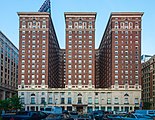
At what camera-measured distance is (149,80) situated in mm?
141250

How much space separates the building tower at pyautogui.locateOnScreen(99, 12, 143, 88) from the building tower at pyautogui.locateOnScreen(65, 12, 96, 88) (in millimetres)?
9150

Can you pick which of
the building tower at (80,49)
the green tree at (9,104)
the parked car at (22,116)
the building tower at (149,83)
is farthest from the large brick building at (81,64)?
the parked car at (22,116)

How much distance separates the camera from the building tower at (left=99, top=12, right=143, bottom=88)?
131500 millimetres

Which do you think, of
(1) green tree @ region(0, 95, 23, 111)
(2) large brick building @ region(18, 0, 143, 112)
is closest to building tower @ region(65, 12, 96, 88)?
(2) large brick building @ region(18, 0, 143, 112)

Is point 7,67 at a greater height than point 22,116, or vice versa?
point 7,67

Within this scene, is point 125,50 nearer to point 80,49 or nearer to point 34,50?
point 80,49

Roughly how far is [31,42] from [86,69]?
27.5 meters

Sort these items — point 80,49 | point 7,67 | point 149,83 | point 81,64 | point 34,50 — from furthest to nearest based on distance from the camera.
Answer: point 149,83 → point 80,49 → point 81,64 → point 34,50 → point 7,67

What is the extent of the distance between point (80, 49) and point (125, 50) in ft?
66.7

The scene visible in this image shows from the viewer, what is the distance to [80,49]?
446 ft

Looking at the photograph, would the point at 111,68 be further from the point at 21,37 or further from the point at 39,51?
the point at 21,37

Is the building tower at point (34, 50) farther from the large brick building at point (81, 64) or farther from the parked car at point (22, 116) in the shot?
the parked car at point (22, 116)

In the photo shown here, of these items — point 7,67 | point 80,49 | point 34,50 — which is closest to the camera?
point 7,67

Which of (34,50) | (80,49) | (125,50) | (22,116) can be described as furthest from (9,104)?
(22,116)
